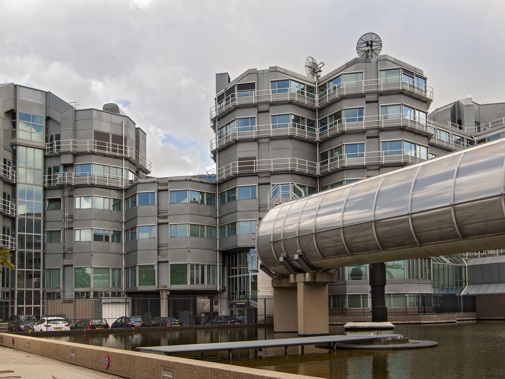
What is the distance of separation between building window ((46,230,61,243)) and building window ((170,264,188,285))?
14991 millimetres

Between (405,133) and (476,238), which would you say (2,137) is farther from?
(476,238)

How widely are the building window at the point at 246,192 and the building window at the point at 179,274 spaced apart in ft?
32.6

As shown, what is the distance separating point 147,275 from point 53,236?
512 inches

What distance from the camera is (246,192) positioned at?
70562 millimetres

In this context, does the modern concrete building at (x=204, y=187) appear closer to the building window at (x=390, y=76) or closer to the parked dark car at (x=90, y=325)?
the building window at (x=390, y=76)

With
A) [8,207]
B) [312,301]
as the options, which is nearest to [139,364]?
[312,301]

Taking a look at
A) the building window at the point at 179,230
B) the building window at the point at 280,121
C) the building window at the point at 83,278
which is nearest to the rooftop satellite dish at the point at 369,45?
the building window at the point at 280,121

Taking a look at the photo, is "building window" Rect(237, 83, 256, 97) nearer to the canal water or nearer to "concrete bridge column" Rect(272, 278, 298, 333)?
"concrete bridge column" Rect(272, 278, 298, 333)

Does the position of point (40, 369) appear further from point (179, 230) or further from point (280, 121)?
point (280, 121)

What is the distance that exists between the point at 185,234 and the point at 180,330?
21.7 meters

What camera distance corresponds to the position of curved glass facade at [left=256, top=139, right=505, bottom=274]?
78.7ft

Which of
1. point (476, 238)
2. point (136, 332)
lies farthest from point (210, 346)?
point (136, 332)

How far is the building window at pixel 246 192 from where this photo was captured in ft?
230

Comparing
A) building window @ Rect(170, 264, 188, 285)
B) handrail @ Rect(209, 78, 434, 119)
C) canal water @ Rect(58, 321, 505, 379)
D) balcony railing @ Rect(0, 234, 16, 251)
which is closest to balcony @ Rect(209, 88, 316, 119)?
handrail @ Rect(209, 78, 434, 119)
